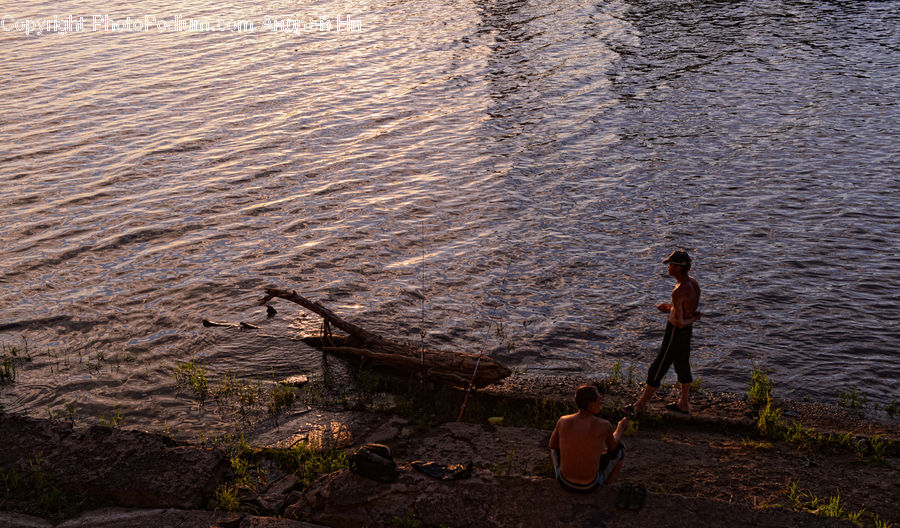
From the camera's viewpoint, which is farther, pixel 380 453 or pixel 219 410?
pixel 219 410

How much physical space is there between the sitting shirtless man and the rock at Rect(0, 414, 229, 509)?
13.1 ft

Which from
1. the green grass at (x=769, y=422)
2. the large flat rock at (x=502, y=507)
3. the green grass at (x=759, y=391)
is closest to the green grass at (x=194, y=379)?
the large flat rock at (x=502, y=507)

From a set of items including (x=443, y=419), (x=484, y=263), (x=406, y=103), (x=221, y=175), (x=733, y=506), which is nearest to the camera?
(x=733, y=506)

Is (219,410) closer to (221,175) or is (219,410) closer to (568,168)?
(221,175)

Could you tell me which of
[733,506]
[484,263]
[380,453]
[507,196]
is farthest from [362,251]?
[733,506]

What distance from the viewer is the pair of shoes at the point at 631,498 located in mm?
7961

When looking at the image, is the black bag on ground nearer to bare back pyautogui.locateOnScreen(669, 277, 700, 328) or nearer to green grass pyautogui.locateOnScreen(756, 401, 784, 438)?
bare back pyautogui.locateOnScreen(669, 277, 700, 328)

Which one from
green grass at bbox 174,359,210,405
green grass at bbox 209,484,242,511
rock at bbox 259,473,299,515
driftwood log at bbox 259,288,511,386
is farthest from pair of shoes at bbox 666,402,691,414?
green grass at bbox 174,359,210,405

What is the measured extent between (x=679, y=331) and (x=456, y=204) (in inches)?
380

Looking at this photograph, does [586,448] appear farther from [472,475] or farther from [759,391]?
[759,391]

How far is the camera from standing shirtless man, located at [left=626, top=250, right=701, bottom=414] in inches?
394

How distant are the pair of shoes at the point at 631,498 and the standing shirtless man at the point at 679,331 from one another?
262cm

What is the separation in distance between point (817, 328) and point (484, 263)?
20.9 feet

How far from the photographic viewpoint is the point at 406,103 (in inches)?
1086
